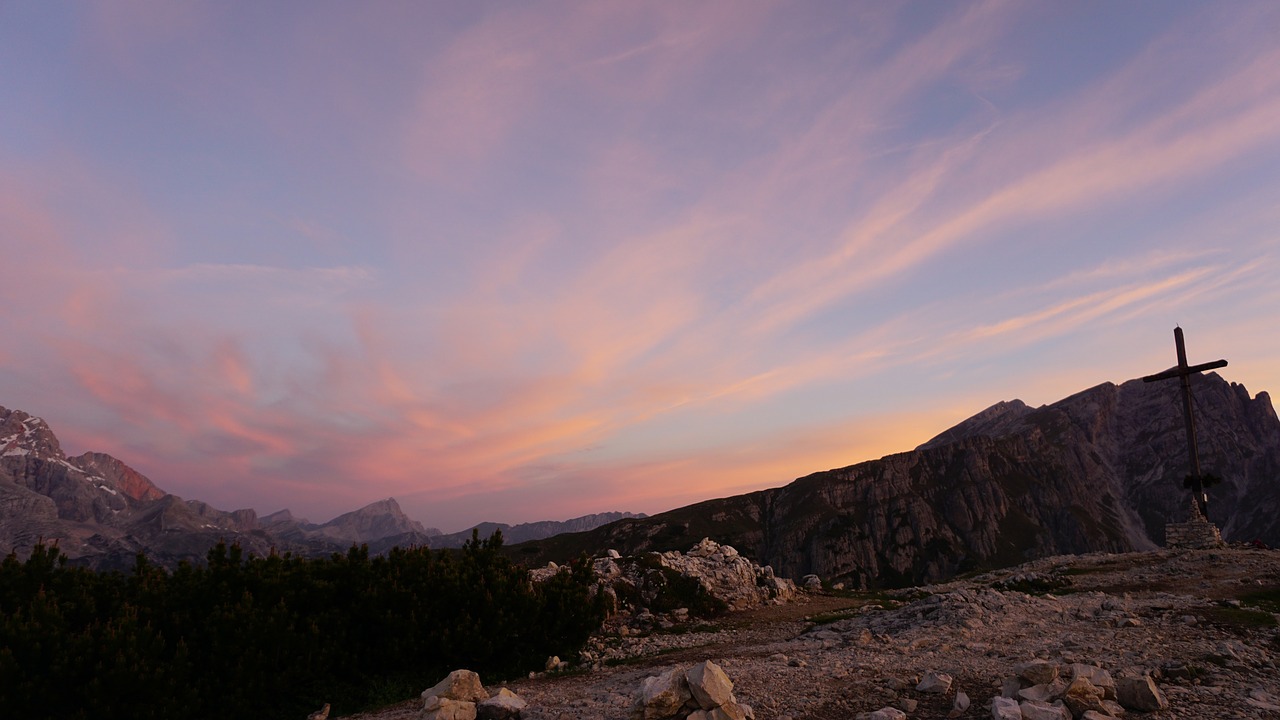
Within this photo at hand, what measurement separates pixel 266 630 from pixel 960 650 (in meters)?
18.3

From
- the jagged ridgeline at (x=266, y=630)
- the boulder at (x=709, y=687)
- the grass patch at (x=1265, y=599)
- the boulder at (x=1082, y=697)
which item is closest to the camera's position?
the boulder at (x=1082, y=697)

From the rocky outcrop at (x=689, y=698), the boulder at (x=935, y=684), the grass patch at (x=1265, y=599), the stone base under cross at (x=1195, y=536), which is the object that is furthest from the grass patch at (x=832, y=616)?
the stone base under cross at (x=1195, y=536)

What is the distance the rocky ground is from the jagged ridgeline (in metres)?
1.51

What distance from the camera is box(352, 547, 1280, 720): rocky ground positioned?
1245 centimetres

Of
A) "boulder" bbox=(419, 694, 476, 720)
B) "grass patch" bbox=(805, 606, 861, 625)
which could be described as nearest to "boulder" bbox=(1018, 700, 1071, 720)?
"boulder" bbox=(419, 694, 476, 720)

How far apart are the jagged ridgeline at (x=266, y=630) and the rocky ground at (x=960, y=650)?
1506mm

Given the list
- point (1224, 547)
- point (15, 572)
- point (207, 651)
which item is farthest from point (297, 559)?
point (1224, 547)

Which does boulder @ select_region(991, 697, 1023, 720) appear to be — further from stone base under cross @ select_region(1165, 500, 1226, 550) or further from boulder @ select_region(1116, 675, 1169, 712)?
stone base under cross @ select_region(1165, 500, 1226, 550)

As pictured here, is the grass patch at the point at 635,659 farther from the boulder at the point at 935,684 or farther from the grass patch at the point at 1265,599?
the grass patch at the point at 1265,599

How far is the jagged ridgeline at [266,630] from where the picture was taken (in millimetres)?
14586

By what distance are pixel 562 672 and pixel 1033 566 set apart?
34.9 metres

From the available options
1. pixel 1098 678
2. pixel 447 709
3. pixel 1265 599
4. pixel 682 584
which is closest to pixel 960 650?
pixel 1098 678

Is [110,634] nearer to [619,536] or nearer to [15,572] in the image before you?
[15,572]

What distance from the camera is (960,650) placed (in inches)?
660
